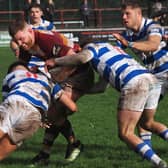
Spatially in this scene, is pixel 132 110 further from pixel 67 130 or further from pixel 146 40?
pixel 67 130

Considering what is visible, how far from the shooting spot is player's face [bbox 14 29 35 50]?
6434 millimetres

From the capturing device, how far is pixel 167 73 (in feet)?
26.7

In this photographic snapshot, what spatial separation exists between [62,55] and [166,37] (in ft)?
4.49

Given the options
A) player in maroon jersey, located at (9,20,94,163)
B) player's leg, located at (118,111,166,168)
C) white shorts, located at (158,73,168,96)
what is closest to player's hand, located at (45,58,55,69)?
player in maroon jersey, located at (9,20,94,163)

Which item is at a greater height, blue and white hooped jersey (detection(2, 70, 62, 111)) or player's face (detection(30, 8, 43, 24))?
player's face (detection(30, 8, 43, 24))

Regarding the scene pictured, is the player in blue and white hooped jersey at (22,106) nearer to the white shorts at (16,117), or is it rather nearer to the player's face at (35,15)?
the white shorts at (16,117)

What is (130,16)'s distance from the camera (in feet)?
23.1

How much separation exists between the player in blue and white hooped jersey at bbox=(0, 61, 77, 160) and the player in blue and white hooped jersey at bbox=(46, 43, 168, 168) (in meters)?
0.36

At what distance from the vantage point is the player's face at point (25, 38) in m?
6.43

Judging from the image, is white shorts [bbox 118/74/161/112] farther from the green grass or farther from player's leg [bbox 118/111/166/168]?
the green grass

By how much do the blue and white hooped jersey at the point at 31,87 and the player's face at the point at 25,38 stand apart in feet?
0.90

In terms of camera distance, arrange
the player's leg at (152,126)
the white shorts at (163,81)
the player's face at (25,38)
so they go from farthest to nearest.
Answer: the white shorts at (163,81) < the player's leg at (152,126) < the player's face at (25,38)

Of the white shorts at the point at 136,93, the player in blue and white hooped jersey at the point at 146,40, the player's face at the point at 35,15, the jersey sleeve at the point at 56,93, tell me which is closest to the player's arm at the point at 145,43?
the player in blue and white hooped jersey at the point at 146,40

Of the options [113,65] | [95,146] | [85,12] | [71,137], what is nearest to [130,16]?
[113,65]
